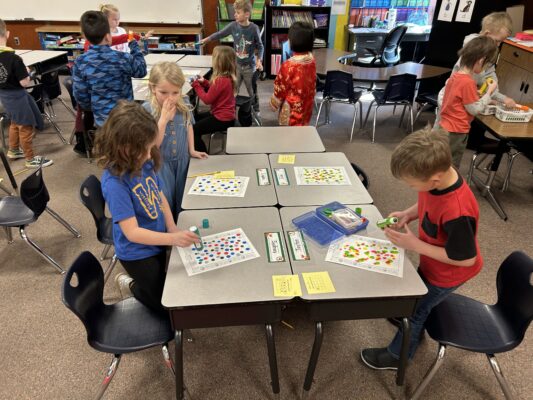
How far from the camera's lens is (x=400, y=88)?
4293mm

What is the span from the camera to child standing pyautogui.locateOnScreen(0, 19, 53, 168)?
329 cm

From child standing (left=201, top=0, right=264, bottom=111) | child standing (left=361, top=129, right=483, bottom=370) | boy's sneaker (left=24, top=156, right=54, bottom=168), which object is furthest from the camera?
child standing (left=201, top=0, right=264, bottom=111)

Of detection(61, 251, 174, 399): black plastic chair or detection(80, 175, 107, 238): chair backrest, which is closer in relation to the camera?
detection(61, 251, 174, 399): black plastic chair

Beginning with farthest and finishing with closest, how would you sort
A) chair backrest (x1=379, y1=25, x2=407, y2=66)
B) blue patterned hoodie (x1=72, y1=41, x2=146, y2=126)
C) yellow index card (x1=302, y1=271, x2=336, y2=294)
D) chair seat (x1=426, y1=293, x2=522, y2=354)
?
chair backrest (x1=379, y1=25, x2=407, y2=66)
blue patterned hoodie (x1=72, y1=41, x2=146, y2=126)
chair seat (x1=426, y1=293, x2=522, y2=354)
yellow index card (x1=302, y1=271, x2=336, y2=294)

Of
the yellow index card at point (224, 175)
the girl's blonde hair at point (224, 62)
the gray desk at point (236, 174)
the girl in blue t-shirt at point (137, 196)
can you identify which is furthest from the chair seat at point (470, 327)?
the girl's blonde hair at point (224, 62)

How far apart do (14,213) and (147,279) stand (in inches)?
53.6

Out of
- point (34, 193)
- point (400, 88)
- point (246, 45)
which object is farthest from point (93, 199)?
point (400, 88)

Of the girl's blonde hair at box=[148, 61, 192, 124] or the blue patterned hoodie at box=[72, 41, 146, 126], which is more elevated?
the girl's blonde hair at box=[148, 61, 192, 124]

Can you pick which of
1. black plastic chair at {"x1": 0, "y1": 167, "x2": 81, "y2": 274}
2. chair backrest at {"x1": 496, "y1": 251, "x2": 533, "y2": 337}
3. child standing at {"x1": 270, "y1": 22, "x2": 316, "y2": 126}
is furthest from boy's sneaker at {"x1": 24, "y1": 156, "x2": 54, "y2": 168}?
chair backrest at {"x1": 496, "y1": 251, "x2": 533, "y2": 337}

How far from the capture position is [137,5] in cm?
643

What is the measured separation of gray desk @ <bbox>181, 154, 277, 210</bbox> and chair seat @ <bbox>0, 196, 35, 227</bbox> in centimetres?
111

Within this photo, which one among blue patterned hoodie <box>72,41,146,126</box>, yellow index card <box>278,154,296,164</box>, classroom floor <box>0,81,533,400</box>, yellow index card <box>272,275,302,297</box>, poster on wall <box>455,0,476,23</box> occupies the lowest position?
classroom floor <box>0,81,533,400</box>

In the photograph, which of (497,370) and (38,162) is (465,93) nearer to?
(497,370)

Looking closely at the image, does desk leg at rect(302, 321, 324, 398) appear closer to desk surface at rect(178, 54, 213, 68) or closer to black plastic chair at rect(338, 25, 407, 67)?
desk surface at rect(178, 54, 213, 68)
